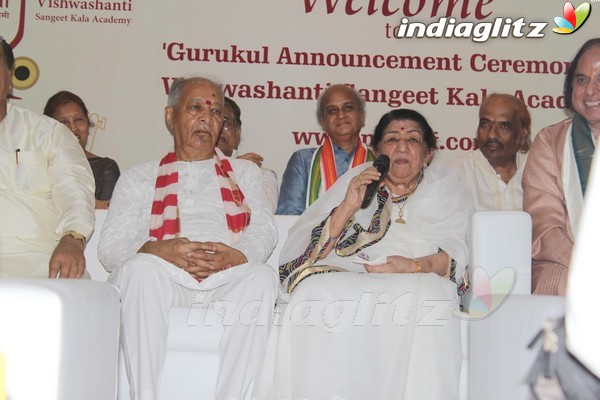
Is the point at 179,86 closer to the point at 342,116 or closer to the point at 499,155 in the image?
the point at 342,116

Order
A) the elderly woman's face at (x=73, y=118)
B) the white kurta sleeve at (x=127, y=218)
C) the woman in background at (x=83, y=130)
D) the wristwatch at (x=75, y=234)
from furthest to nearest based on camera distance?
the elderly woman's face at (x=73, y=118) < the woman in background at (x=83, y=130) < the white kurta sleeve at (x=127, y=218) < the wristwatch at (x=75, y=234)

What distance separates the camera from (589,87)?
342 cm

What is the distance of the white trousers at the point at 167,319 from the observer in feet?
9.72

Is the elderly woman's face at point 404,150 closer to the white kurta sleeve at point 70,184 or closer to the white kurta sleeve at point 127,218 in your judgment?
the white kurta sleeve at point 127,218

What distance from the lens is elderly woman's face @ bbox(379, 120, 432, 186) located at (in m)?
3.61

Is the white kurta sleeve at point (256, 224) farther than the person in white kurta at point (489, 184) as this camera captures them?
No

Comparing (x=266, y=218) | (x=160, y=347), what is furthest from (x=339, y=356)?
(x=266, y=218)

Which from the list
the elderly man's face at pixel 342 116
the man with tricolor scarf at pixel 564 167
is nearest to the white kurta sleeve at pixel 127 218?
the elderly man's face at pixel 342 116

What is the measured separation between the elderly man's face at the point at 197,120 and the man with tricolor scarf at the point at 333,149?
960mm

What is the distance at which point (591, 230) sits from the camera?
84 centimetres

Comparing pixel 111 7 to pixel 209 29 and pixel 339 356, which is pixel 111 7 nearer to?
pixel 209 29

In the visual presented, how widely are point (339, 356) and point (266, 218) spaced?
889mm

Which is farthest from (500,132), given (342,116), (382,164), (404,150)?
(382,164)

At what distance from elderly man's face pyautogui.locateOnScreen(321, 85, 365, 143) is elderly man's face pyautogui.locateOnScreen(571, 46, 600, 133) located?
5.28 ft
